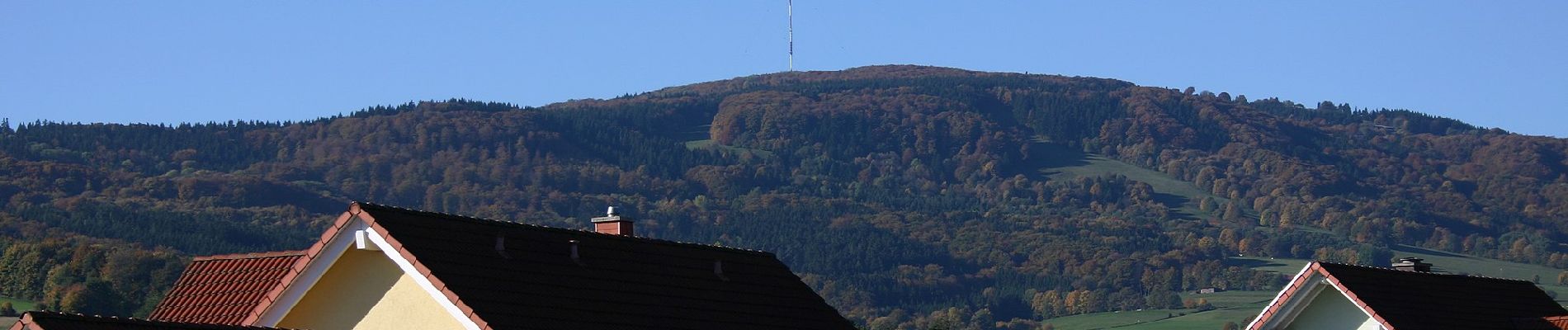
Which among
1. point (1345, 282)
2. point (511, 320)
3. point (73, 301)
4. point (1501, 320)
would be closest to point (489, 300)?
point (511, 320)

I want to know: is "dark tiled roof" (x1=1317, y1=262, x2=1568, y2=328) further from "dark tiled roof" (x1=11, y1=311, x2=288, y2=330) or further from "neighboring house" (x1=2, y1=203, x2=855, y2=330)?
"dark tiled roof" (x1=11, y1=311, x2=288, y2=330)

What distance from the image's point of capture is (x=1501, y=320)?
98.8 ft

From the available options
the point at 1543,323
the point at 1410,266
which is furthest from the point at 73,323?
the point at 1410,266

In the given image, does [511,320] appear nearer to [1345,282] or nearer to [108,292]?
[1345,282]

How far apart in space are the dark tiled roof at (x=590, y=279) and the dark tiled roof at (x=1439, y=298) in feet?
20.6

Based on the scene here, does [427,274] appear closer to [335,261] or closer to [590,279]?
[335,261]

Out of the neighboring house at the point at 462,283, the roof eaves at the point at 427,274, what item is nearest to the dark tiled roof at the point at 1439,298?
the neighboring house at the point at 462,283

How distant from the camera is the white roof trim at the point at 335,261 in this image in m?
20.5

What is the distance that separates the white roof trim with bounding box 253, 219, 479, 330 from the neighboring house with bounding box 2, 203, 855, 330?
1cm

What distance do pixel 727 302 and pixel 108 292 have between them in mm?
52717

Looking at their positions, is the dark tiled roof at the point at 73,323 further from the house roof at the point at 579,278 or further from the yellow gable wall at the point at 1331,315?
the yellow gable wall at the point at 1331,315

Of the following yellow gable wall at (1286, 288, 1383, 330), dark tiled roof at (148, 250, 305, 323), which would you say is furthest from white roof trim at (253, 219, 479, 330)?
yellow gable wall at (1286, 288, 1383, 330)

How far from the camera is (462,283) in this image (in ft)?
68.1

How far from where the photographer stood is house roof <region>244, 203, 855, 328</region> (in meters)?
20.8
